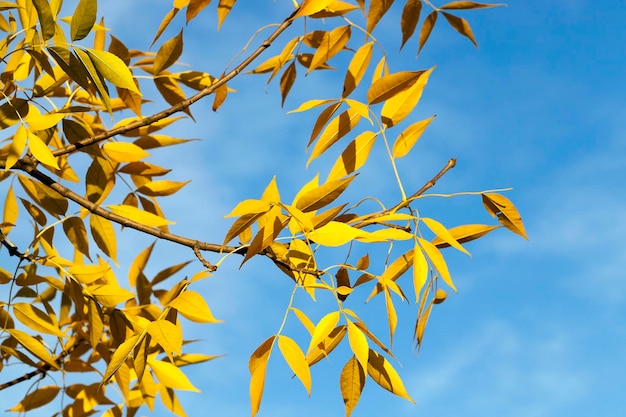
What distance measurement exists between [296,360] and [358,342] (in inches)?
3.4

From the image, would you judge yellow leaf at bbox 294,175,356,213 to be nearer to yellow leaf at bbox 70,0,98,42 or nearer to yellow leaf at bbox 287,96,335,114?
yellow leaf at bbox 287,96,335,114

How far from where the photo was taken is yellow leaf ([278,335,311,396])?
2.93 ft

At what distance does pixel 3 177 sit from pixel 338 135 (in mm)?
796

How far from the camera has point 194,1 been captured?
1312 mm

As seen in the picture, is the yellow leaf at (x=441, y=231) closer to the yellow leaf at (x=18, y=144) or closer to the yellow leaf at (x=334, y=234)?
the yellow leaf at (x=334, y=234)

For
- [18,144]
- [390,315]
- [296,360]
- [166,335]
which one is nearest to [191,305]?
[166,335]

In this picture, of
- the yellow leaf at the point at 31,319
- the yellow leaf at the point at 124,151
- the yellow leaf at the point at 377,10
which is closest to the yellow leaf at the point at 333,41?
the yellow leaf at the point at 377,10

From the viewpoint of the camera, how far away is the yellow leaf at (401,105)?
41.4 inches

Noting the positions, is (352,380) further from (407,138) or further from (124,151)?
(124,151)

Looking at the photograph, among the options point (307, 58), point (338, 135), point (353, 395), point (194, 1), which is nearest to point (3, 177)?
point (194, 1)

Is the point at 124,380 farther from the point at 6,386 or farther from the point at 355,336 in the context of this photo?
the point at 355,336

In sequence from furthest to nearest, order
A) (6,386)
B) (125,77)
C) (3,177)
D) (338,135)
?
(6,386)
(3,177)
(338,135)
(125,77)

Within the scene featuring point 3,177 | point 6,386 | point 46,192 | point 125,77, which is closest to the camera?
point 125,77

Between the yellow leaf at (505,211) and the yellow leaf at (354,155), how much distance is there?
19cm
